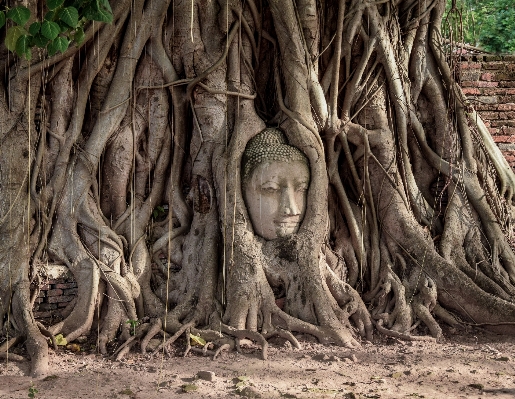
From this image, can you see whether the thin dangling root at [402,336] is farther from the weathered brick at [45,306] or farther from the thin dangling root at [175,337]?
the weathered brick at [45,306]

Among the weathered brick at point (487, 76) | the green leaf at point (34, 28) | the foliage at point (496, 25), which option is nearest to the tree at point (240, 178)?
the green leaf at point (34, 28)

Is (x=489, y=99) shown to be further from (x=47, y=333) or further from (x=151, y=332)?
(x=47, y=333)

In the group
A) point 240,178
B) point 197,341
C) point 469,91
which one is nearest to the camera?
point 197,341

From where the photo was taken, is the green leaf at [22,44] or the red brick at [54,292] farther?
the red brick at [54,292]

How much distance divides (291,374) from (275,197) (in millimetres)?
1414

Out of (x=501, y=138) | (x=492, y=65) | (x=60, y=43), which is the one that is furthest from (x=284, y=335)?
(x=492, y=65)

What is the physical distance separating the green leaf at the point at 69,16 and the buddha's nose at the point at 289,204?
1.82 m

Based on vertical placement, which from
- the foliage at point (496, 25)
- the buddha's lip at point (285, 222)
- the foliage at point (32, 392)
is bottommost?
the foliage at point (32, 392)

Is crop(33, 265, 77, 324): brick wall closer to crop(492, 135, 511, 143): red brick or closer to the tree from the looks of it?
the tree

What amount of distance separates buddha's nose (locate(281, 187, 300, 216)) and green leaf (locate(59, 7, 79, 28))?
1.82 m

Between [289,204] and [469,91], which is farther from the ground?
[469,91]

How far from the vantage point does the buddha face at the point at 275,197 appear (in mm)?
5031

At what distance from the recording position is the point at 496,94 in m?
7.02

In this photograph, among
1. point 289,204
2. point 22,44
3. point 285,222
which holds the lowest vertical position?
point 285,222
